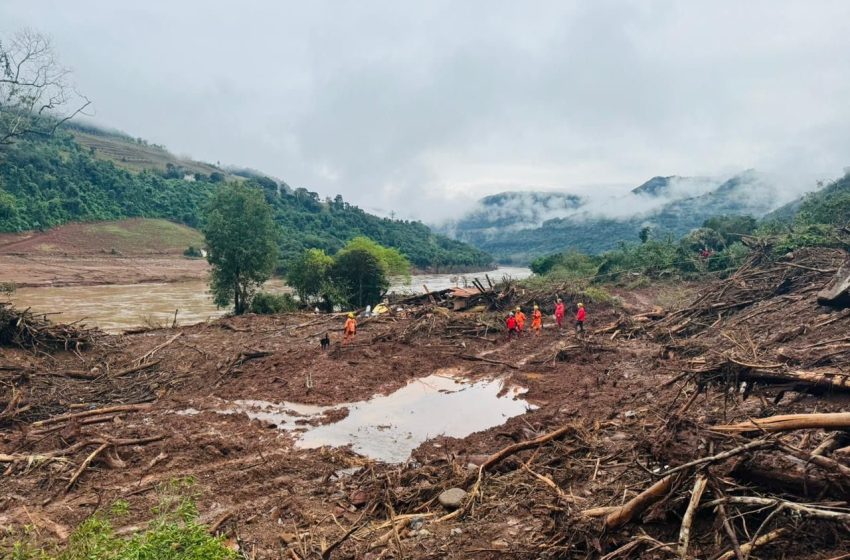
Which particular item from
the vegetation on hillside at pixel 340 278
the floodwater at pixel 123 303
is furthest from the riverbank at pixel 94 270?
the vegetation on hillside at pixel 340 278

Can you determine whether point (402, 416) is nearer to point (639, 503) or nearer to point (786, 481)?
point (639, 503)

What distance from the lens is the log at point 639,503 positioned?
3.97 meters

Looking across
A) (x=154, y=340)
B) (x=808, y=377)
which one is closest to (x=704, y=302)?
(x=808, y=377)

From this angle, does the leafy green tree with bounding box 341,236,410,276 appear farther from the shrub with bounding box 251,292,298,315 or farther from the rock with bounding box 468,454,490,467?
the rock with bounding box 468,454,490,467

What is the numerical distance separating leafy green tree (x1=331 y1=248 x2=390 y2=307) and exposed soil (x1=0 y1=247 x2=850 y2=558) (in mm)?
13032

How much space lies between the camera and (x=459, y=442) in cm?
830

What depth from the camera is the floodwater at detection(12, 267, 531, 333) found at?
26.2 metres

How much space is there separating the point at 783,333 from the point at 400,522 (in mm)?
9806

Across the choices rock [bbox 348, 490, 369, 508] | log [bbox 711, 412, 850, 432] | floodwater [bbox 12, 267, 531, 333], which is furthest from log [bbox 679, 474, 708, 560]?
floodwater [bbox 12, 267, 531, 333]

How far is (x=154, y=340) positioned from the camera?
17.3 m

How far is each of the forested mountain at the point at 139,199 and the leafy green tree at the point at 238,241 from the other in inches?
973

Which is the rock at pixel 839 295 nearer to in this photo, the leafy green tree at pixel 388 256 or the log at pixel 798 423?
the log at pixel 798 423

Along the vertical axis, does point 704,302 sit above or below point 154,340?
above

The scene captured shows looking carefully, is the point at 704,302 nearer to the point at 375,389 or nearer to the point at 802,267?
the point at 802,267
